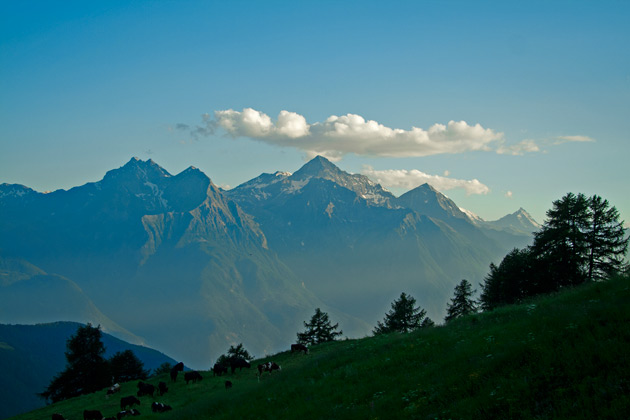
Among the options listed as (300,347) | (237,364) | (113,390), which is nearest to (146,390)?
(113,390)

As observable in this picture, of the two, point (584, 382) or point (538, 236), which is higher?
point (538, 236)

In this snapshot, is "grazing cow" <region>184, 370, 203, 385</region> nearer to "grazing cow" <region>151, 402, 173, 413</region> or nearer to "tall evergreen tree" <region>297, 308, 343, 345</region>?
"grazing cow" <region>151, 402, 173, 413</region>

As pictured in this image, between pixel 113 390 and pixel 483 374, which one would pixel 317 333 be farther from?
pixel 483 374

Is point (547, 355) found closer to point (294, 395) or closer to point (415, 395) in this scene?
point (415, 395)

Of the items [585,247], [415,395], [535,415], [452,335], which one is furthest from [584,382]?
[585,247]

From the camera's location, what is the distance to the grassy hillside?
12664mm

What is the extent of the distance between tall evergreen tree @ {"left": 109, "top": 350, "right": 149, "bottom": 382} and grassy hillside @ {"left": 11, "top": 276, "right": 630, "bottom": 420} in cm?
5095

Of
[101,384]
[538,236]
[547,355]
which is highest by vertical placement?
[538,236]

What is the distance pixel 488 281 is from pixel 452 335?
47836mm

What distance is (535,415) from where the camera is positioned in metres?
12.1

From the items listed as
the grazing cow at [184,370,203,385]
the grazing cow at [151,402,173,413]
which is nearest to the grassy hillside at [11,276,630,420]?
the grazing cow at [151,402,173,413]

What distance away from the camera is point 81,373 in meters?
63.0

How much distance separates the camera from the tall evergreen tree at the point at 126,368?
232 feet

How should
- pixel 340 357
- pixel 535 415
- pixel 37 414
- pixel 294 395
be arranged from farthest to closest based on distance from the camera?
pixel 37 414 < pixel 340 357 < pixel 294 395 < pixel 535 415
